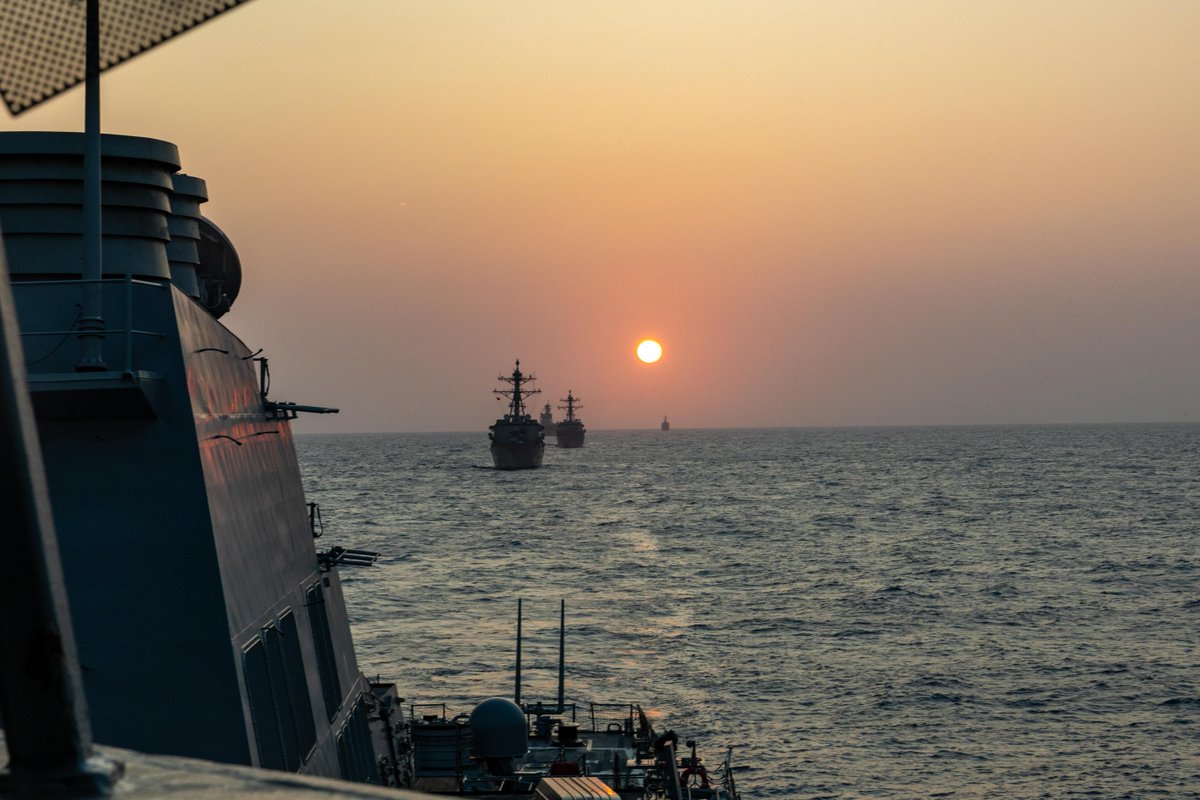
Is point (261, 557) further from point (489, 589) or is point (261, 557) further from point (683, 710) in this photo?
point (489, 589)

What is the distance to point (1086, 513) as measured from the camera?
130375 mm

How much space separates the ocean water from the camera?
3884 cm

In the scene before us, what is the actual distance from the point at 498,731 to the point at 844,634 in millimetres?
38850

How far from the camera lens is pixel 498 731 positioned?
24828mm

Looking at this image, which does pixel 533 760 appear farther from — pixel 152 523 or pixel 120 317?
pixel 120 317

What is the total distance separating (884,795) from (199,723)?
2740 cm

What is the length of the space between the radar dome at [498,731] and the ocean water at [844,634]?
11.8 m

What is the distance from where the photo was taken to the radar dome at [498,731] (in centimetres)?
2486

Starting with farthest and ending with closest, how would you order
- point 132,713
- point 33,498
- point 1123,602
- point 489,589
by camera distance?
point 489,589 → point 1123,602 → point 132,713 → point 33,498

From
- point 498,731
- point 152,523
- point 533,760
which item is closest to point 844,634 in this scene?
point 533,760

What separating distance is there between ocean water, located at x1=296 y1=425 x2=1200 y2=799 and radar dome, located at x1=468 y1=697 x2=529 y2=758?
11848 mm

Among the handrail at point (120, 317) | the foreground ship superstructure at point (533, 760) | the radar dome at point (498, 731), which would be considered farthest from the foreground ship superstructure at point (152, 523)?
the radar dome at point (498, 731)

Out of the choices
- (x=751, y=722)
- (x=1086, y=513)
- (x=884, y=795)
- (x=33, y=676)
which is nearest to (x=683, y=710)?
(x=751, y=722)

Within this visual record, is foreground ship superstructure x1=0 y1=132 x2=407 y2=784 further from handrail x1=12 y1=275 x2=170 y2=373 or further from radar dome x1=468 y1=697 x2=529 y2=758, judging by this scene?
radar dome x1=468 y1=697 x2=529 y2=758
